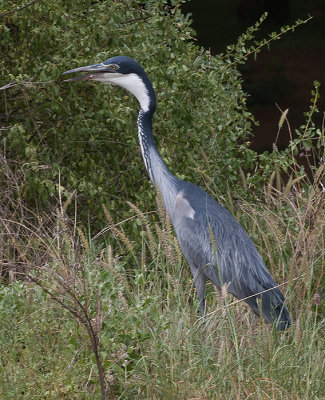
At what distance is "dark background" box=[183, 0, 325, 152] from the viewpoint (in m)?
10.7

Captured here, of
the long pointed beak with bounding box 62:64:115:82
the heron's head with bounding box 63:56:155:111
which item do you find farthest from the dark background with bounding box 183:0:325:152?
the long pointed beak with bounding box 62:64:115:82

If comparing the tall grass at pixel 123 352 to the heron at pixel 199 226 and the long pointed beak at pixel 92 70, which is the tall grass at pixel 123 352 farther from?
the long pointed beak at pixel 92 70

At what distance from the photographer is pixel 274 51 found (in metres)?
12.0

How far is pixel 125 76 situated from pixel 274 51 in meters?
7.37

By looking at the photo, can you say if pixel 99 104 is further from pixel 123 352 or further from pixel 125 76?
pixel 123 352

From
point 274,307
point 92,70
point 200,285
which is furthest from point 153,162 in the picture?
point 274,307

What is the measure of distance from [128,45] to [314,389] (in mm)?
2653

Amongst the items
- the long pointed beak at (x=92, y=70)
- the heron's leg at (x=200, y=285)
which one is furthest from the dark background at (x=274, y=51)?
the heron's leg at (x=200, y=285)

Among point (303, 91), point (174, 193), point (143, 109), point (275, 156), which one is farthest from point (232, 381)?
point (303, 91)

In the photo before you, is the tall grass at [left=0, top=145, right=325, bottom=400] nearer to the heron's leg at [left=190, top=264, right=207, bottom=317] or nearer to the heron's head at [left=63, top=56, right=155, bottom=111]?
the heron's leg at [left=190, top=264, right=207, bottom=317]

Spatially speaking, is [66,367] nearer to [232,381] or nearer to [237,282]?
[232,381]

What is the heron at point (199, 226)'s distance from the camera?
4512 mm

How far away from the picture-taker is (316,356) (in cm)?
357

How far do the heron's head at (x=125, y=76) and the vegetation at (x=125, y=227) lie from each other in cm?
8
